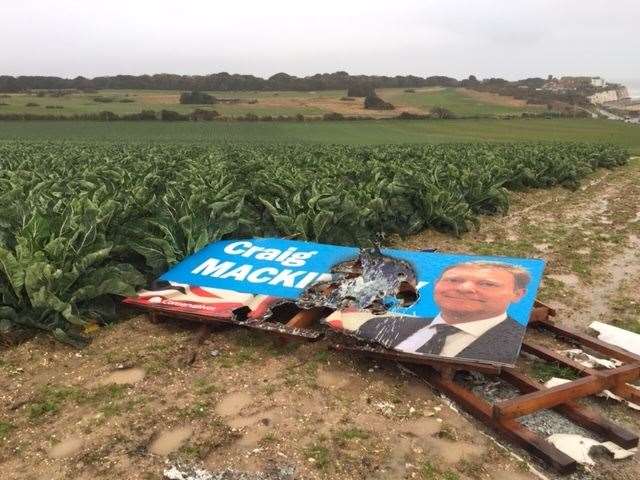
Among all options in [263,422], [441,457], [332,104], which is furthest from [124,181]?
[332,104]

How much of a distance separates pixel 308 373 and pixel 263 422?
79 cm

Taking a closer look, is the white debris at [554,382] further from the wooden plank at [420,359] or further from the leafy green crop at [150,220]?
the leafy green crop at [150,220]

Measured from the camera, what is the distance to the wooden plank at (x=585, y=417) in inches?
144

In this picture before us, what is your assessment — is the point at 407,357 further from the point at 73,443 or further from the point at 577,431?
the point at 73,443

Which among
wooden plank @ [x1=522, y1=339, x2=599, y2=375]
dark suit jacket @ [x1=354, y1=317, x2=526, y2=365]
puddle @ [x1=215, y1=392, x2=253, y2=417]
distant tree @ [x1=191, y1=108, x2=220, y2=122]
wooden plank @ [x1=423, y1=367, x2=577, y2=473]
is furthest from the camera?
distant tree @ [x1=191, y1=108, x2=220, y2=122]

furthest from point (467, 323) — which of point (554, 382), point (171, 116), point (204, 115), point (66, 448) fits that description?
point (204, 115)

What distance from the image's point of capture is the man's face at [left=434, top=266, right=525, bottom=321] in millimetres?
4641

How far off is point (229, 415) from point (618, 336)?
402 cm

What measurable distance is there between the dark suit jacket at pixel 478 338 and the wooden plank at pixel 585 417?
29cm

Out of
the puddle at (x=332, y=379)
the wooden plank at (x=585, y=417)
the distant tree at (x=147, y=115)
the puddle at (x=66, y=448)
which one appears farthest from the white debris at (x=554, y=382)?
the distant tree at (x=147, y=115)

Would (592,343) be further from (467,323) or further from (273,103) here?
(273,103)

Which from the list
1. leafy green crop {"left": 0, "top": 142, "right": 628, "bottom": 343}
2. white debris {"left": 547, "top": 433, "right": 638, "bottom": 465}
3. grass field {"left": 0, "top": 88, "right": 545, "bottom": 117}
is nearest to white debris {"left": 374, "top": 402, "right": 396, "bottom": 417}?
white debris {"left": 547, "top": 433, "right": 638, "bottom": 465}

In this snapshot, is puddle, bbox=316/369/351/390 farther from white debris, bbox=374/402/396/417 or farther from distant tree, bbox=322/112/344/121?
distant tree, bbox=322/112/344/121

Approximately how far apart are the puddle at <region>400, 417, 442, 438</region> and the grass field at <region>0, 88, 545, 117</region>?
65645mm
